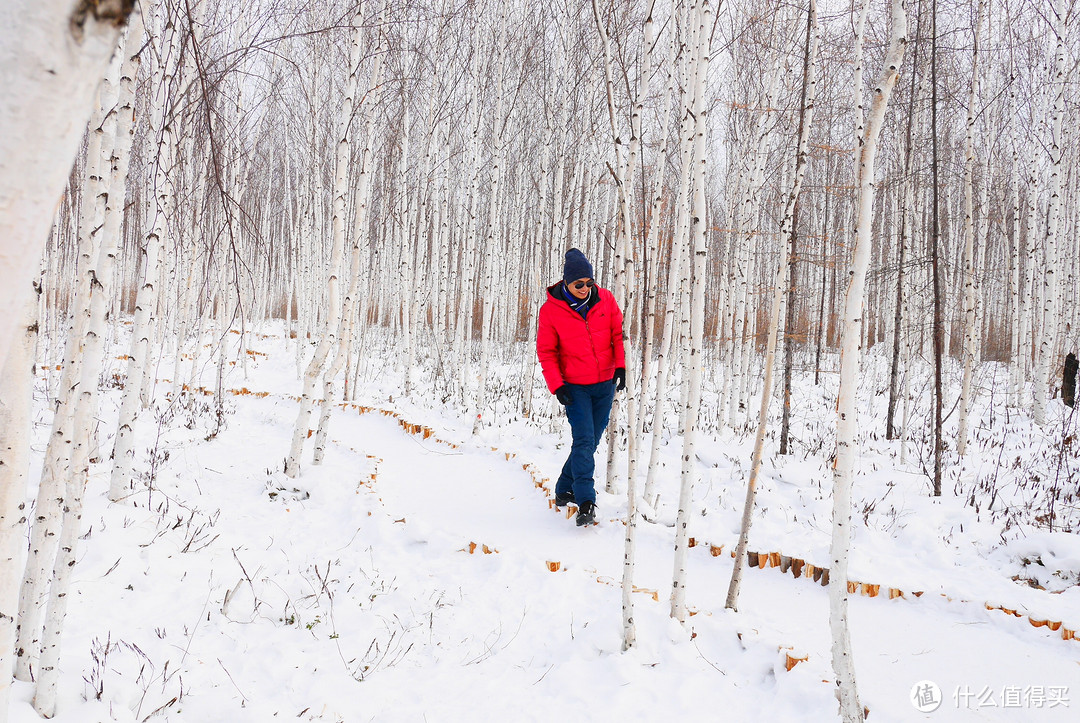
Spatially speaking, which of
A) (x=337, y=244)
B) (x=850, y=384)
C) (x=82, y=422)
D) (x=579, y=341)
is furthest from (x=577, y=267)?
(x=82, y=422)

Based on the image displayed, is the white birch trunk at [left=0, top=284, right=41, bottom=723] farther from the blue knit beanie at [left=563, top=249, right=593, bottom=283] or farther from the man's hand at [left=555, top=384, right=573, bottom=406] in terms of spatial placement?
the man's hand at [left=555, top=384, right=573, bottom=406]

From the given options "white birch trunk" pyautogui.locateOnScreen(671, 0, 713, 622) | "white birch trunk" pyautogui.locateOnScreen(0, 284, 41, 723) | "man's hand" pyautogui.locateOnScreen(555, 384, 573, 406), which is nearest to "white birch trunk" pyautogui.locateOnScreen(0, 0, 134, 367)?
"white birch trunk" pyautogui.locateOnScreen(0, 284, 41, 723)

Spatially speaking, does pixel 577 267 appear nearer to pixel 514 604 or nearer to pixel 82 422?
pixel 514 604

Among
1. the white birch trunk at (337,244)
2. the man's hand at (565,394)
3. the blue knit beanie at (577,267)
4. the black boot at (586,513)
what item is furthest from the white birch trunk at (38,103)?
the white birch trunk at (337,244)

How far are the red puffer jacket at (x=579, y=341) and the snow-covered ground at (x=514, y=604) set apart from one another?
4.14ft

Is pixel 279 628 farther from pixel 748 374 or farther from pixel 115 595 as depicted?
pixel 748 374

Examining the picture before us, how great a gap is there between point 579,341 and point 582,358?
13 cm

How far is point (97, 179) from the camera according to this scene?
2111 millimetres

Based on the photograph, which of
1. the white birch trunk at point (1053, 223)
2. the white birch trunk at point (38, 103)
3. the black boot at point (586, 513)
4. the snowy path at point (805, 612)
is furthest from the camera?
the white birch trunk at point (1053, 223)

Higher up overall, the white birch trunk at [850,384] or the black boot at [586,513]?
the white birch trunk at [850,384]

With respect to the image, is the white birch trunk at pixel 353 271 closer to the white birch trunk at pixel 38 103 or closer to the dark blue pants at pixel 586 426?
the dark blue pants at pixel 586 426

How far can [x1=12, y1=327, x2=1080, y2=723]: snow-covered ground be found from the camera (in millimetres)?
2447

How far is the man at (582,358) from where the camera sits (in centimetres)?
438

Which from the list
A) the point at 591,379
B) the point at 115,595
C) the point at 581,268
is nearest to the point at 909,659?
the point at 591,379
